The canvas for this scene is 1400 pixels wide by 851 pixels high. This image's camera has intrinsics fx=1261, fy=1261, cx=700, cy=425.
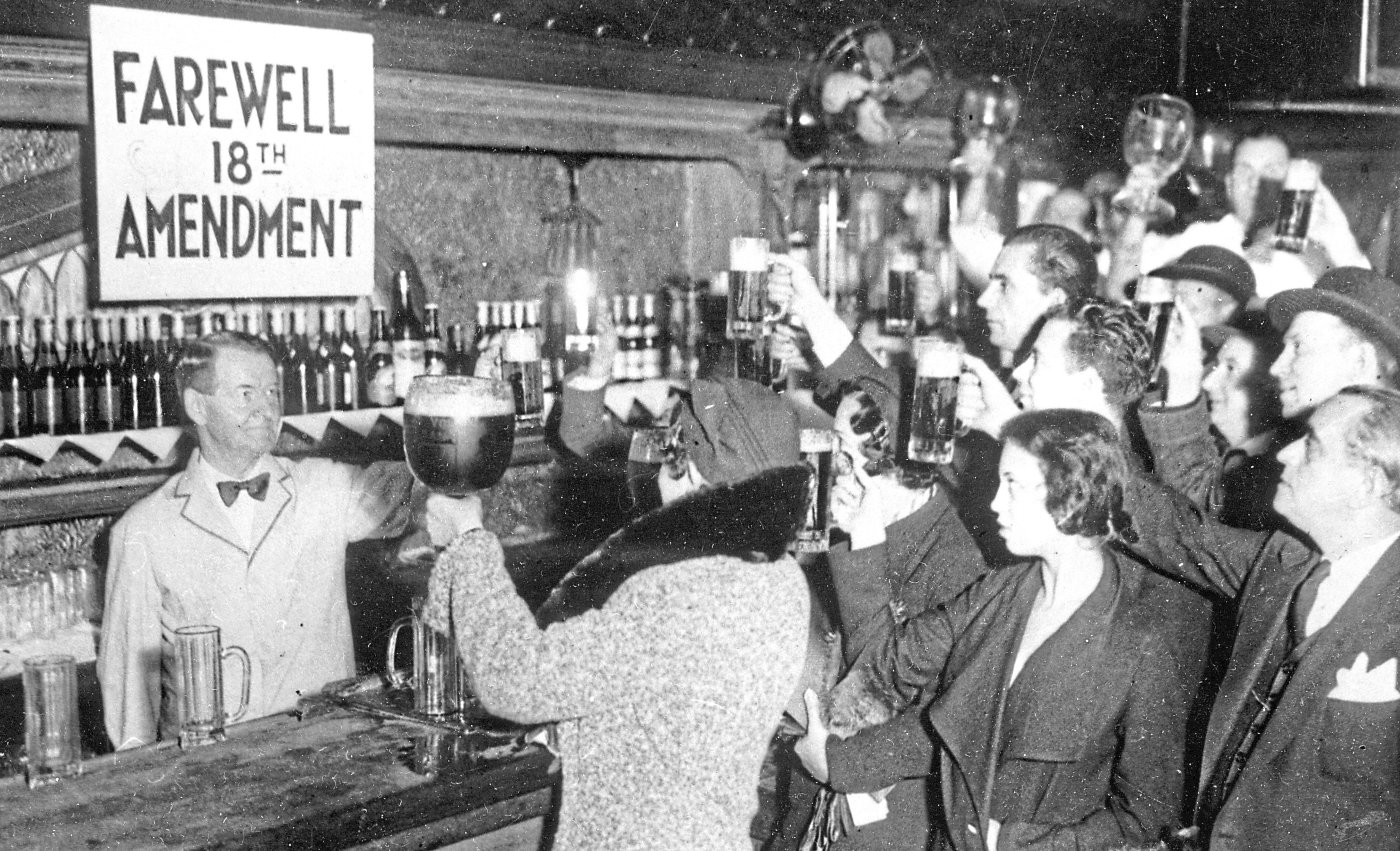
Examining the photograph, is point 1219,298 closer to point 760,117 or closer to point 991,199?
point 760,117

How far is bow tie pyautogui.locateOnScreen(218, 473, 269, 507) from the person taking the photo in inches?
123

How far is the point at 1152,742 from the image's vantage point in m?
2.24

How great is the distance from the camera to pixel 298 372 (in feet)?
13.8

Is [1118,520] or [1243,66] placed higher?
[1243,66]

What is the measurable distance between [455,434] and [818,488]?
839mm

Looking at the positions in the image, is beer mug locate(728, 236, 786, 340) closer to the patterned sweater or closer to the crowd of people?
the crowd of people

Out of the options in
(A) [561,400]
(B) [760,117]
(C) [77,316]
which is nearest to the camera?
(C) [77,316]

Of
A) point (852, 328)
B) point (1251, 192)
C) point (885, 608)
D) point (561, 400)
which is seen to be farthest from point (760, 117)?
point (885, 608)

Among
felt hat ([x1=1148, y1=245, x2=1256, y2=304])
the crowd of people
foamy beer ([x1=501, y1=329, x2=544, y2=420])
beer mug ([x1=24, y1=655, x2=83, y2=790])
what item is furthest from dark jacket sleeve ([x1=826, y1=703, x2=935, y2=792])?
felt hat ([x1=1148, y1=245, x2=1256, y2=304])

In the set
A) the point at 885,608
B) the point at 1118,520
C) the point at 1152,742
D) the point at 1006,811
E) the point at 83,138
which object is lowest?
the point at 1006,811

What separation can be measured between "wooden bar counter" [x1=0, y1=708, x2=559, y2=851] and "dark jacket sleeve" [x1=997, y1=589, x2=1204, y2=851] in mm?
927

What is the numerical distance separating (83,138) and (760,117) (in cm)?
230

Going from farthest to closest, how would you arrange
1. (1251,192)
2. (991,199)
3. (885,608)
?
1. (991,199)
2. (1251,192)
3. (885,608)

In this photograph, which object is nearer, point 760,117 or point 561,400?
point 561,400
